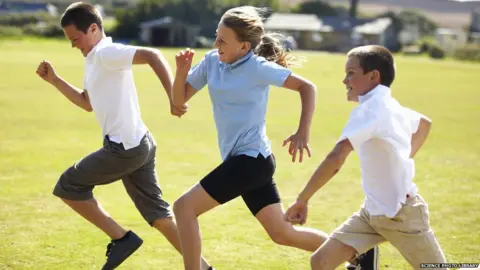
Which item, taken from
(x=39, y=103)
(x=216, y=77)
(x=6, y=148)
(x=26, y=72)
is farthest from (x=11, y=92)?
(x=216, y=77)

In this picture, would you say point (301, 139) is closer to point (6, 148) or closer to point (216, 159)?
point (216, 159)

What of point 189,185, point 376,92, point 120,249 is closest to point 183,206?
point 120,249

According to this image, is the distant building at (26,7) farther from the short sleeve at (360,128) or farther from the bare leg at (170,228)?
the short sleeve at (360,128)

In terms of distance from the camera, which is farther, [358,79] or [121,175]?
[121,175]

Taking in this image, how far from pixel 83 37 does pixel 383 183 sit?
2628mm

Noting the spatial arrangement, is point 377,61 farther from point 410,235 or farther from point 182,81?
point 182,81

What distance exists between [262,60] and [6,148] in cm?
853

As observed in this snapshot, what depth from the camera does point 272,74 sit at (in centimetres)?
527

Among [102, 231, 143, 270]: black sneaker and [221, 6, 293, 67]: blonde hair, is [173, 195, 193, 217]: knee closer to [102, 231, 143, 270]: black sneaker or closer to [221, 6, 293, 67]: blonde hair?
[102, 231, 143, 270]: black sneaker

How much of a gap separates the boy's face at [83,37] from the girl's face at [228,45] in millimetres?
1083

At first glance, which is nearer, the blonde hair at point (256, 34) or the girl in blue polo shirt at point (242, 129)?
the girl in blue polo shirt at point (242, 129)

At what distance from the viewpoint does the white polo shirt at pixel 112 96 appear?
579 centimetres

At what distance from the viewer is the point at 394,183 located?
461 centimetres

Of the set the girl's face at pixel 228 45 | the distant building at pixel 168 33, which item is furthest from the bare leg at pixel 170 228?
the distant building at pixel 168 33
